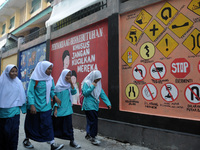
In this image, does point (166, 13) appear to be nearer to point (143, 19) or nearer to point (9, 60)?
point (143, 19)

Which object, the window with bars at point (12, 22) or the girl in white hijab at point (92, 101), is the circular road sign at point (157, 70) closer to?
the girl in white hijab at point (92, 101)

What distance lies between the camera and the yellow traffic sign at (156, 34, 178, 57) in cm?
344

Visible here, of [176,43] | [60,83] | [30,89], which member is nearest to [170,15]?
[176,43]

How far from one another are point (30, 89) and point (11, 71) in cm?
45

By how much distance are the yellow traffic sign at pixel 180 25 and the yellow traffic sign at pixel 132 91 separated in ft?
4.53

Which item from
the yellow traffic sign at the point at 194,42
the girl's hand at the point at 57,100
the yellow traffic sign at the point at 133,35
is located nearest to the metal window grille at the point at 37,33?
the yellow traffic sign at the point at 133,35

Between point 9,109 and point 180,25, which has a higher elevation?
point 180,25

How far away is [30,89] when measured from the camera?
3.18 meters

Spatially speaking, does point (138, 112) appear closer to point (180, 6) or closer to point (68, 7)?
point (180, 6)

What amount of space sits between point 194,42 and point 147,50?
910mm

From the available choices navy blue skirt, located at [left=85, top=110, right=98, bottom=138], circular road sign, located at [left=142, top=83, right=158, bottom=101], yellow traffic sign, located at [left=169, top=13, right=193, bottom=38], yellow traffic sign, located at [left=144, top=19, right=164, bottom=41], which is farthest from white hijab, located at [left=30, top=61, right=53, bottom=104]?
yellow traffic sign, located at [left=169, top=13, right=193, bottom=38]

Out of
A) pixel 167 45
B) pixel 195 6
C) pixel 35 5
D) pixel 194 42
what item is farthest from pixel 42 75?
pixel 35 5

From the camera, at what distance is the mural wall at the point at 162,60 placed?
3182 mm

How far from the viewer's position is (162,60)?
3.56 m
